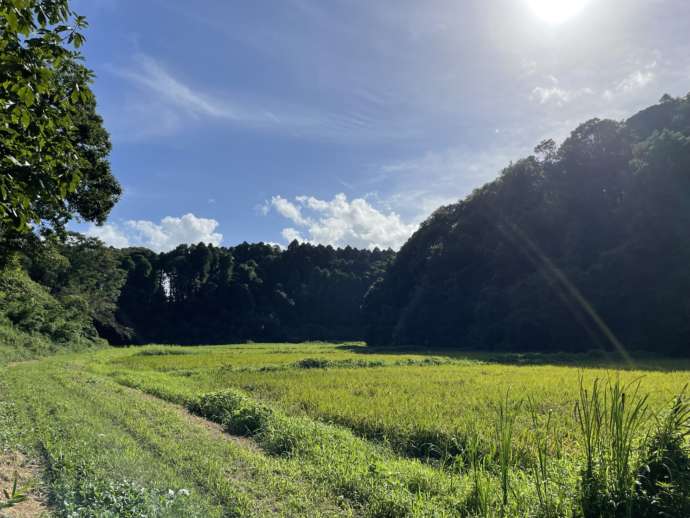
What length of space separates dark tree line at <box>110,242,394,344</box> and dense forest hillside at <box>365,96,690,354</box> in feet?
72.4

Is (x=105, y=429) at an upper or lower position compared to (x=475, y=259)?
lower

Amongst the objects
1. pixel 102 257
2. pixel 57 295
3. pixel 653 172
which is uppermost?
pixel 653 172

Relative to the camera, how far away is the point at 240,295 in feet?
259

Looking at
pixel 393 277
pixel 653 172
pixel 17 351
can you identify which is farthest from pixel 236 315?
pixel 653 172

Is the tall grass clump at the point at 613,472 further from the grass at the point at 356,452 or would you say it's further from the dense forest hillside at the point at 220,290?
the dense forest hillside at the point at 220,290

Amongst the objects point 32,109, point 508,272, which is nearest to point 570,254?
point 508,272

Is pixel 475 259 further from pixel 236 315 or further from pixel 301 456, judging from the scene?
pixel 301 456

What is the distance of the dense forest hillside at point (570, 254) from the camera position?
33562mm

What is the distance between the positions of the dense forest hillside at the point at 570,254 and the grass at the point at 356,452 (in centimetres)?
2569

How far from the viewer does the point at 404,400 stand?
38.5 feet

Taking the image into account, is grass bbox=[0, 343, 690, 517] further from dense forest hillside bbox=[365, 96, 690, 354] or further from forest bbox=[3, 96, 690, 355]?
dense forest hillside bbox=[365, 96, 690, 354]

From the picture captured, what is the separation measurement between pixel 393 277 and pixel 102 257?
40.0 m

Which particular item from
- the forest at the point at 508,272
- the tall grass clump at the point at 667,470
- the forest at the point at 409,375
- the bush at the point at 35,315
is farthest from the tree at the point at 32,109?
the bush at the point at 35,315

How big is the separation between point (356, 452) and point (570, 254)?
132 feet
